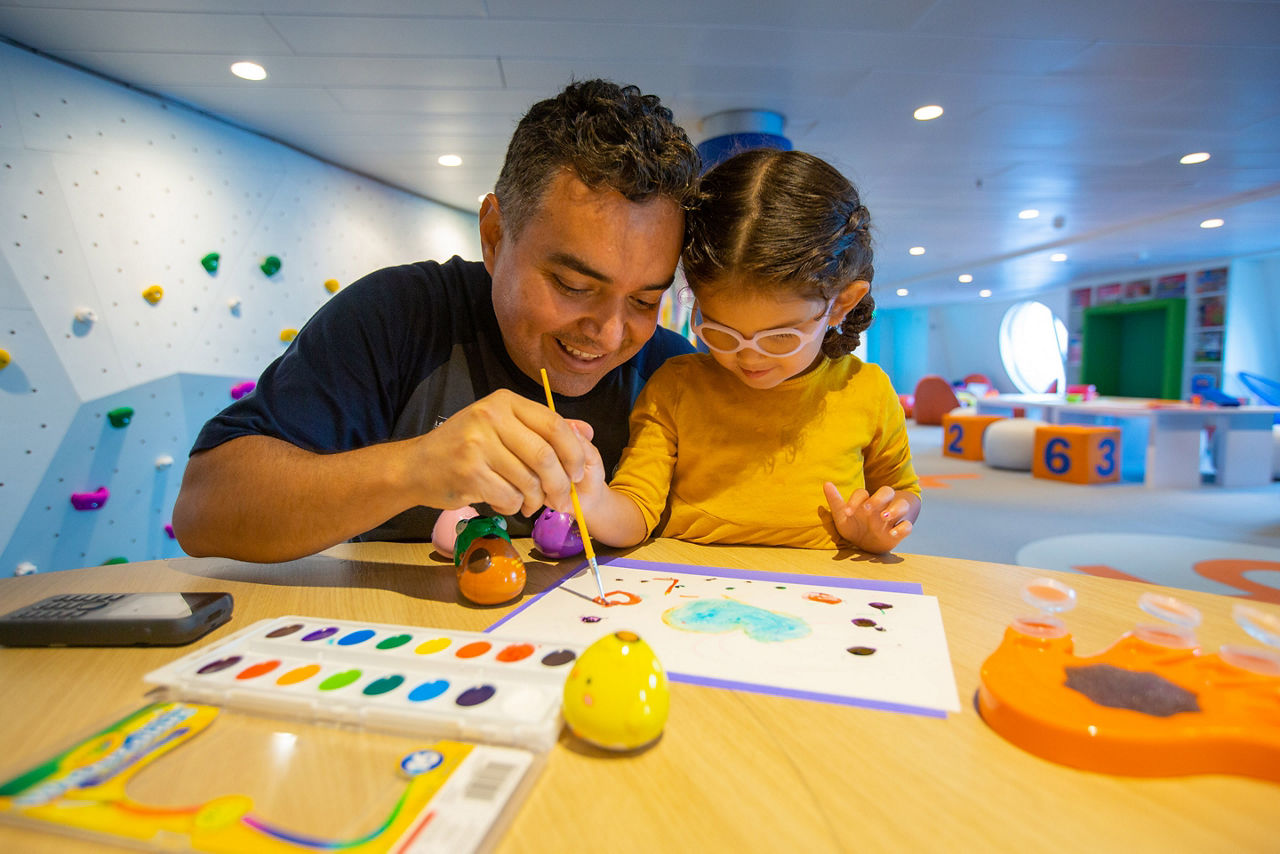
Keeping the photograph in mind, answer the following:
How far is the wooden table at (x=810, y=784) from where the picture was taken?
38 centimetres

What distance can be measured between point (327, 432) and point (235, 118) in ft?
11.7

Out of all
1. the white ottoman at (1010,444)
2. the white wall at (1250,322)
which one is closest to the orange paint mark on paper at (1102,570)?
the white ottoman at (1010,444)

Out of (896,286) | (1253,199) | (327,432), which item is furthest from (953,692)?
(896,286)

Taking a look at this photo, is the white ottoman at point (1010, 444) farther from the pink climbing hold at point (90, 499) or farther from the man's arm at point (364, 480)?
the pink climbing hold at point (90, 499)

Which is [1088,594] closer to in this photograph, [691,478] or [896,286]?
[691,478]

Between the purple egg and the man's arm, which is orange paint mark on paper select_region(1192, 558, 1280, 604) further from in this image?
the man's arm

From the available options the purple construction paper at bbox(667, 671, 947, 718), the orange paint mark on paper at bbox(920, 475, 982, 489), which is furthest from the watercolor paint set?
the orange paint mark on paper at bbox(920, 475, 982, 489)

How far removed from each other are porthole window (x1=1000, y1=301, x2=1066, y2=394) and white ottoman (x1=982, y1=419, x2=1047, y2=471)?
8574 millimetres

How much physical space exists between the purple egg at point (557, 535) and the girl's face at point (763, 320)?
377 mm

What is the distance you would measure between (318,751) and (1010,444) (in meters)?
6.73

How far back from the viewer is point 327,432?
107 centimetres

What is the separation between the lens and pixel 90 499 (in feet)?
9.57

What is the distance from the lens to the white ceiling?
2674mm

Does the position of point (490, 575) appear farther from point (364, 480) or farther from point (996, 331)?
point (996, 331)
